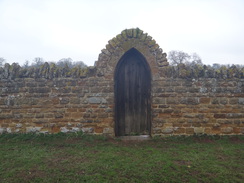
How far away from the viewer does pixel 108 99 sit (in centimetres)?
568

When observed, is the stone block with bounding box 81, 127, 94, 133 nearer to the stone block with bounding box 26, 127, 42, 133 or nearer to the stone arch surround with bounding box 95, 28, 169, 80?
the stone block with bounding box 26, 127, 42, 133

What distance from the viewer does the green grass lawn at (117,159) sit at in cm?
327

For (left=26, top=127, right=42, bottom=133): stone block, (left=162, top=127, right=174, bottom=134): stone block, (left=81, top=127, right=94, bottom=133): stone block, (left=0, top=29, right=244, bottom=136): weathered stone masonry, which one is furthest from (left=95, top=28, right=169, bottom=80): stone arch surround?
(left=26, top=127, right=42, bottom=133): stone block

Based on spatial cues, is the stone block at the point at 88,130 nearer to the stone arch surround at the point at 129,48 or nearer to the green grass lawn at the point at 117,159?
the green grass lawn at the point at 117,159

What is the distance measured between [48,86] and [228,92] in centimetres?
562

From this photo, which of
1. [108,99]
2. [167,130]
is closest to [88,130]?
[108,99]

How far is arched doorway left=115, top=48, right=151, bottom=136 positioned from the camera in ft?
20.3

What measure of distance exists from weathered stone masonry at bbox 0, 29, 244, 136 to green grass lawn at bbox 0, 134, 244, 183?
0.34m

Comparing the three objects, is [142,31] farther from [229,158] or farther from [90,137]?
[229,158]

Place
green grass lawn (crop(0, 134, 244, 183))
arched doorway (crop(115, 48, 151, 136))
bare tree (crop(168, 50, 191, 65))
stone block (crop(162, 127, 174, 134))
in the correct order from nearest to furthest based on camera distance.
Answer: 1. green grass lawn (crop(0, 134, 244, 183))
2. stone block (crop(162, 127, 174, 134))
3. arched doorway (crop(115, 48, 151, 136))
4. bare tree (crop(168, 50, 191, 65))

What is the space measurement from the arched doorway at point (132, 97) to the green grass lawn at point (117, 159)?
2.89ft

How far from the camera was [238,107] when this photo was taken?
221 inches


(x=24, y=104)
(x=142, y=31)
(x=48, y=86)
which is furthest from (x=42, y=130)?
(x=142, y=31)

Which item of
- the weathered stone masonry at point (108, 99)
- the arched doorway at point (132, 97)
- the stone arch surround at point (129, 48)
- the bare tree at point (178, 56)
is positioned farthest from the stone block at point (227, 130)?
the bare tree at point (178, 56)
